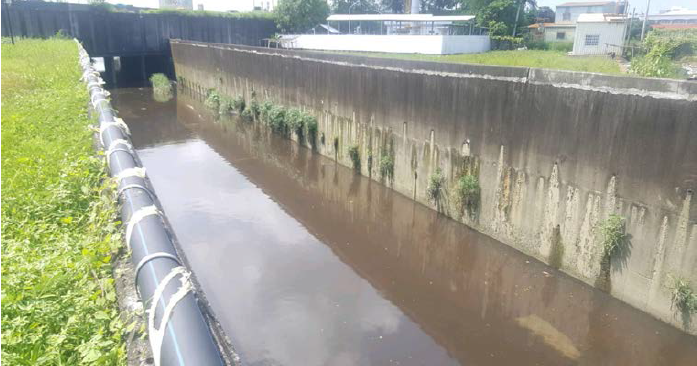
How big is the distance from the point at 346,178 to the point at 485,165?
484cm

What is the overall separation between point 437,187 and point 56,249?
26.1 feet

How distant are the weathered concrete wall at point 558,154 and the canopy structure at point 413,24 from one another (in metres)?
36.3

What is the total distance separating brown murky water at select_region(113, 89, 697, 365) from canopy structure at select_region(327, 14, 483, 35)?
123ft

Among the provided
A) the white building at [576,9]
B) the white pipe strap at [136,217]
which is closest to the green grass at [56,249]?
the white pipe strap at [136,217]

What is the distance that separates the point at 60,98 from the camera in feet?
30.5

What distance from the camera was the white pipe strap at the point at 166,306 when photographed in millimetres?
2148

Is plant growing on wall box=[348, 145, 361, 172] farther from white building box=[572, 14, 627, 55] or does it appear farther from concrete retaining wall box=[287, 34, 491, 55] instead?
concrete retaining wall box=[287, 34, 491, 55]

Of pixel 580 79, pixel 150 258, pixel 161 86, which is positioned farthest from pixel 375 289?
pixel 161 86

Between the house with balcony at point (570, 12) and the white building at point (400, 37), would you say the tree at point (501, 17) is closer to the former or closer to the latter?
the white building at point (400, 37)

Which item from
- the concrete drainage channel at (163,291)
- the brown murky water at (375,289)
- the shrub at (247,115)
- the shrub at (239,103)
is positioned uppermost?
the concrete drainage channel at (163,291)

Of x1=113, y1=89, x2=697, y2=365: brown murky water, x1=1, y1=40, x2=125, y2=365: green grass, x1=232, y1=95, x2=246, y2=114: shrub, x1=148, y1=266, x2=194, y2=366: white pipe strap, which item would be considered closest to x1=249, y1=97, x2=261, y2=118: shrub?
x1=232, y1=95, x2=246, y2=114: shrub

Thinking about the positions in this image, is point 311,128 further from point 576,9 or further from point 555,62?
point 576,9

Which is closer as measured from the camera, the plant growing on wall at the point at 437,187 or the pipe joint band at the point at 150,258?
the pipe joint band at the point at 150,258

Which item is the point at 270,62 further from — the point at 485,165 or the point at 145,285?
the point at 145,285
